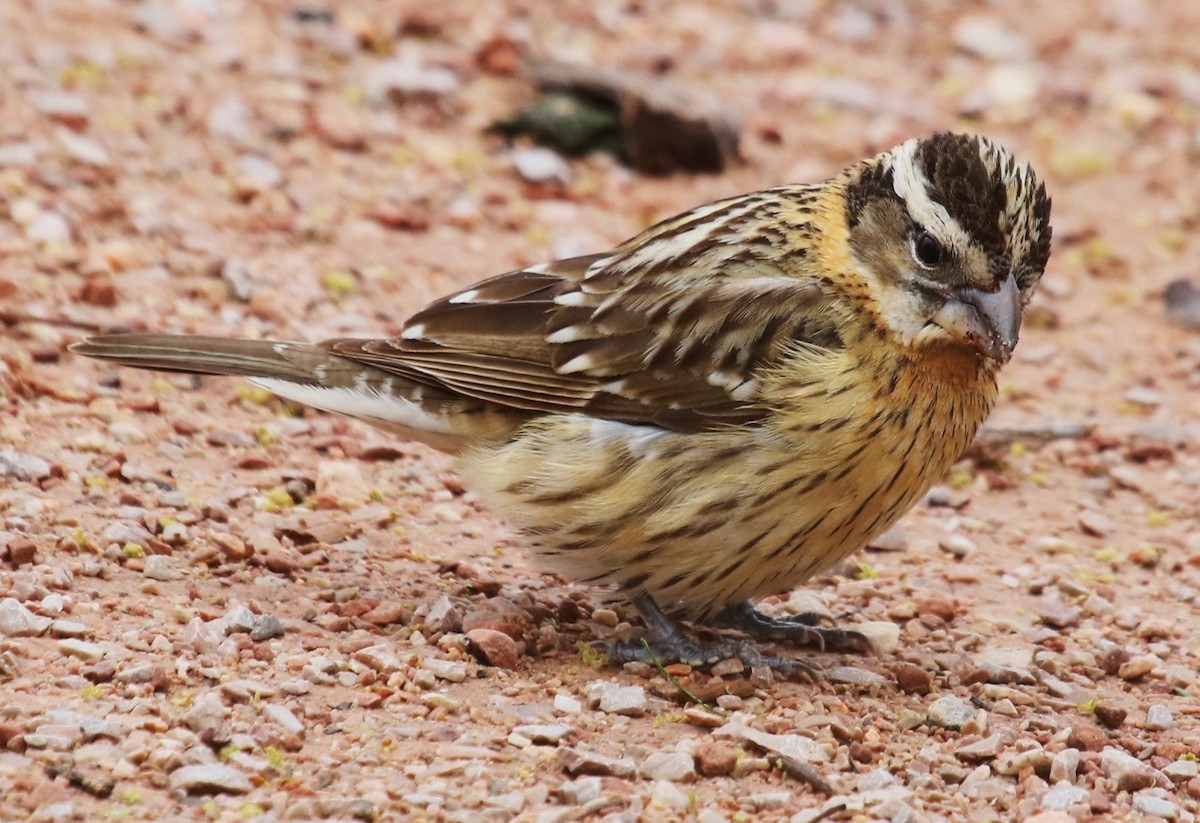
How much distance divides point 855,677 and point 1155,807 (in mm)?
1197

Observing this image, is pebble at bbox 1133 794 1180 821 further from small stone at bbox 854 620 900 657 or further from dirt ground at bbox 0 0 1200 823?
small stone at bbox 854 620 900 657

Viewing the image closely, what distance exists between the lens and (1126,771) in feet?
17.8

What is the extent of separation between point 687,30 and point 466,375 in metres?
6.44

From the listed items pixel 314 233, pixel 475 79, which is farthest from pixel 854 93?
pixel 314 233

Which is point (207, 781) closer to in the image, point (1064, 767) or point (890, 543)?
point (1064, 767)

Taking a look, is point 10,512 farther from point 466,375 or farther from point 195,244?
point 195,244

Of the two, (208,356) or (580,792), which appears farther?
(208,356)

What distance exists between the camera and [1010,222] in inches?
230

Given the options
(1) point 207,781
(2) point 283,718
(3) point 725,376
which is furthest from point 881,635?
(1) point 207,781

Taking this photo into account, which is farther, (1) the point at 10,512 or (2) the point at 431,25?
(2) the point at 431,25

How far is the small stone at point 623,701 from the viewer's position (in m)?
5.69

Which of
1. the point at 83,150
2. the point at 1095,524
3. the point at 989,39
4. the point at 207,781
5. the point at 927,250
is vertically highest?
the point at 989,39

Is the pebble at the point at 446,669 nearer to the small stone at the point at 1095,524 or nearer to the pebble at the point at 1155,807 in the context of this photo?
the pebble at the point at 1155,807

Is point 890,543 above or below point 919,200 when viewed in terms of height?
below
